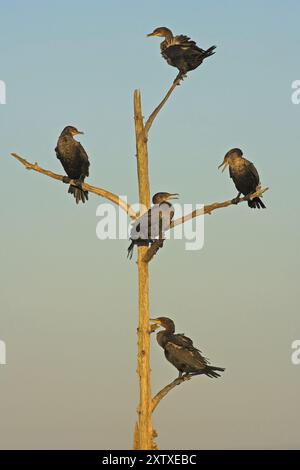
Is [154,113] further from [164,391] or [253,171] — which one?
[164,391]

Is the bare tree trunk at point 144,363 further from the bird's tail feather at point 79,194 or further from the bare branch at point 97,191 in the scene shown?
the bird's tail feather at point 79,194

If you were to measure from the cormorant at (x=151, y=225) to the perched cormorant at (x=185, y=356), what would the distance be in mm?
1302

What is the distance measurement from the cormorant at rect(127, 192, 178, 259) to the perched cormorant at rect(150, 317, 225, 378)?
1.30 metres

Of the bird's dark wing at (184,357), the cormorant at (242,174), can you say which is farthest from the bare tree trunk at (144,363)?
the cormorant at (242,174)

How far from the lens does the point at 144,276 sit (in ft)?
54.4

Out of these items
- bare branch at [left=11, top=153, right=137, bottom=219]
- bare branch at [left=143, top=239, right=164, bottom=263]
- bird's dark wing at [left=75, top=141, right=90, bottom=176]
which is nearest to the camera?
bare branch at [left=143, top=239, right=164, bottom=263]

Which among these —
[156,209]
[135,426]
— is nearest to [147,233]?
[156,209]

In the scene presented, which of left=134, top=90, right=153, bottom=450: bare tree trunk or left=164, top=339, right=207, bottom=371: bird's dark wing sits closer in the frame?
left=134, top=90, right=153, bottom=450: bare tree trunk

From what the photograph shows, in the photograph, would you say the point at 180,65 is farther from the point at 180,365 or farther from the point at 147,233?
the point at 180,365

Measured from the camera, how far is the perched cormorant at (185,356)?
1714 centimetres

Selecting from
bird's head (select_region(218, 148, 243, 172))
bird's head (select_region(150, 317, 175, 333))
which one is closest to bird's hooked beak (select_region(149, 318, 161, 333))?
bird's head (select_region(150, 317, 175, 333))

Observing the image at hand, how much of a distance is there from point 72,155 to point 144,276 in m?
3.19

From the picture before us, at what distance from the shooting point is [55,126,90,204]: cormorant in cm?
1873

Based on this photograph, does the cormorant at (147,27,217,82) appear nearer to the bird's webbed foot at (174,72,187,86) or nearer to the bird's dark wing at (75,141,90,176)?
the bird's webbed foot at (174,72,187,86)
